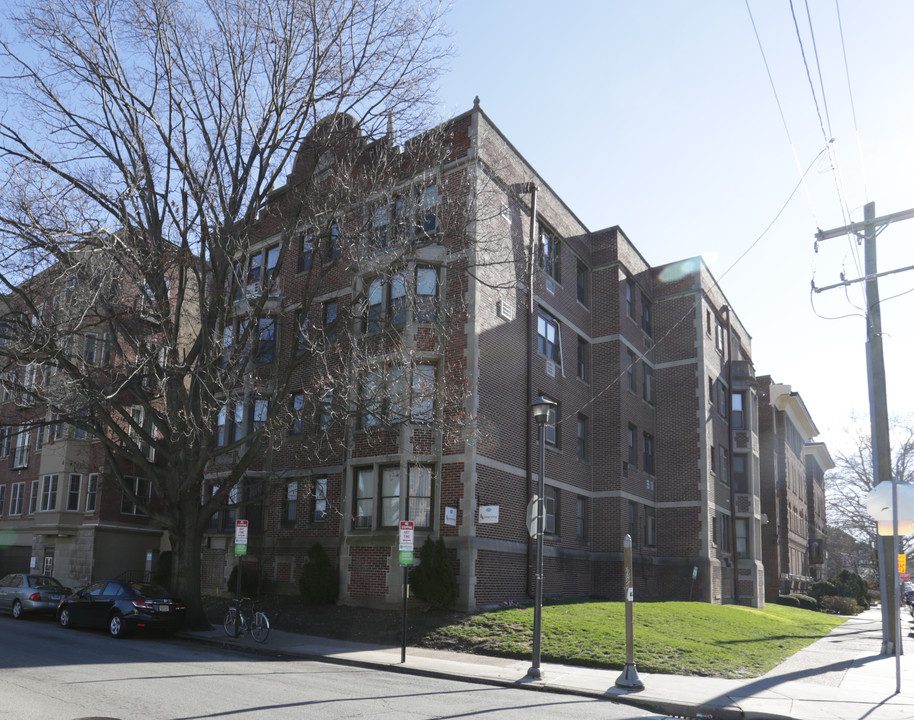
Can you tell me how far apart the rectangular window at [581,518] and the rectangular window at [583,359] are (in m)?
4.37

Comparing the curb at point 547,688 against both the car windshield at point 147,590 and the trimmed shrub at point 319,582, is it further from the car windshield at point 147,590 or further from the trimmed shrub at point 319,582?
the trimmed shrub at point 319,582

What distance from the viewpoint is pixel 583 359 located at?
29.1 meters

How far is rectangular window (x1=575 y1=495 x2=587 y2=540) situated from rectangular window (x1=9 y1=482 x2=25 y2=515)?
27446 millimetres

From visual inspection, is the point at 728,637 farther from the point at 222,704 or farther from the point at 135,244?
the point at 135,244

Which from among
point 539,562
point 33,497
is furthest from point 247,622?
point 33,497

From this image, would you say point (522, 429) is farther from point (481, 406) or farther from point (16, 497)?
point (16, 497)

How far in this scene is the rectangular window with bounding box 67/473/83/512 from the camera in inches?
1355

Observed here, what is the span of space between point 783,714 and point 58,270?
1626cm

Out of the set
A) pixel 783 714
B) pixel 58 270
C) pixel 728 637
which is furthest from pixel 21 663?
pixel 728 637

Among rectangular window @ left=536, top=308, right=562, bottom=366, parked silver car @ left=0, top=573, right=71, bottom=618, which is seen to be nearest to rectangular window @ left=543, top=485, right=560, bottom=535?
rectangular window @ left=536, top=308, right=562, bottom=366

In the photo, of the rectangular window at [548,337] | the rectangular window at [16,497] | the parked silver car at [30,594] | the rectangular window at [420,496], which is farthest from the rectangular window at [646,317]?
the rectangular window at [16,497]

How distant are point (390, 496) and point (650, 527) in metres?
13.1

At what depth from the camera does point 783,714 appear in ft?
34.7

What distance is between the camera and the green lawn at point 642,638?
1477cm
